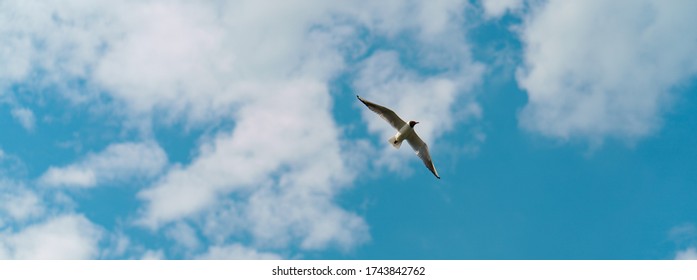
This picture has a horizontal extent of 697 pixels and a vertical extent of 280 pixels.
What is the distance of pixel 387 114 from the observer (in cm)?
4294

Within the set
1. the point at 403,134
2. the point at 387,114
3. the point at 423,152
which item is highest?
the point at 387,114

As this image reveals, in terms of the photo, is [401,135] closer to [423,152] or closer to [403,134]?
[403,134]

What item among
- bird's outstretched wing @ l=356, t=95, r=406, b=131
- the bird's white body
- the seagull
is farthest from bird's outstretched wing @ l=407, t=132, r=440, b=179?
bird's outstretched wing @ l=356, t=95, r=406, b=131

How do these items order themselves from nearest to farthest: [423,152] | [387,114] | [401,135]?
1. [387,114]
2. [401,135]
3. [423,152]

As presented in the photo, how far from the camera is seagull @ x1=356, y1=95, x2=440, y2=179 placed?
140 ft

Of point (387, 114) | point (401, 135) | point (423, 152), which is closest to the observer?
point (387, 114)

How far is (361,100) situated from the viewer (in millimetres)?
42094

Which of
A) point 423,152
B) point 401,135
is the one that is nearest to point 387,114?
point 401,135

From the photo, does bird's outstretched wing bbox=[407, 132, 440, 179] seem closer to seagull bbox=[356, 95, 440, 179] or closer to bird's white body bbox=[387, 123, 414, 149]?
seagull bbox=[356, 95, 440, 179]

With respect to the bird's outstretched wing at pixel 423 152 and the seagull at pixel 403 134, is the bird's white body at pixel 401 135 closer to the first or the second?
the seagull at pixel 403 134

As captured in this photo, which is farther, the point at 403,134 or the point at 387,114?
the point at 403,134

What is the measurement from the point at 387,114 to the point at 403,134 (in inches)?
78.9
